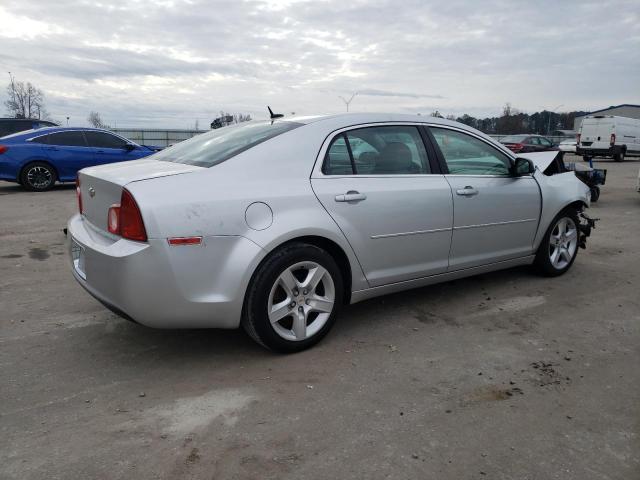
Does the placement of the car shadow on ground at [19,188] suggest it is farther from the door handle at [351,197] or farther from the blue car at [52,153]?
the door handle at [351,197]

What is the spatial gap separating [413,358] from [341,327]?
0.69 metres

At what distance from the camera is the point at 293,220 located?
10.5 feet

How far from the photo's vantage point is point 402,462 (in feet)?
7.66

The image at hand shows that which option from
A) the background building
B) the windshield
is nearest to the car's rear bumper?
the windshield

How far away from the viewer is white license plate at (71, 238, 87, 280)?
333cm

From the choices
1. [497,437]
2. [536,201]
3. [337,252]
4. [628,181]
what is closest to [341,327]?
[337,252]

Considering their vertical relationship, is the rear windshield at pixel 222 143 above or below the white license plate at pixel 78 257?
above

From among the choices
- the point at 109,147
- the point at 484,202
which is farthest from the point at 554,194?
the point at 109,147

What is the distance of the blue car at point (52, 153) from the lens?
35.4 feet

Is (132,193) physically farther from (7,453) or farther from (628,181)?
(628,181)

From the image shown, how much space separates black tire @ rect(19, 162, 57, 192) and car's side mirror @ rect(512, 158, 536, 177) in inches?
394

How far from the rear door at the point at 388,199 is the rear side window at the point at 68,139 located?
9.59m

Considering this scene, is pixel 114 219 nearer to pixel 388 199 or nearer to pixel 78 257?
pixel 78 257

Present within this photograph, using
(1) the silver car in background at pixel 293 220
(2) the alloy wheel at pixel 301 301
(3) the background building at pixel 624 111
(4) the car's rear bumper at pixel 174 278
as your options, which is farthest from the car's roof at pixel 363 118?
(3) the background building at pixel 624 111
